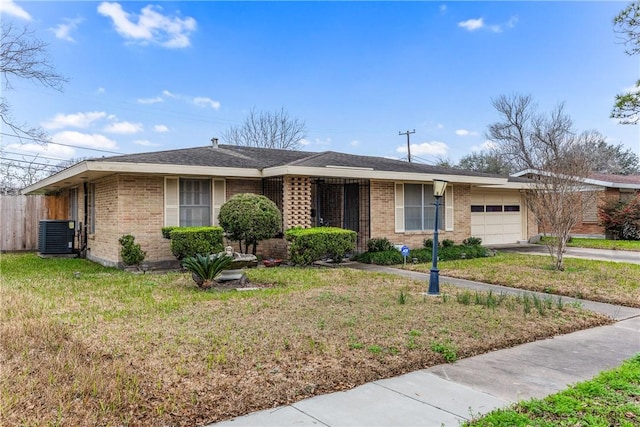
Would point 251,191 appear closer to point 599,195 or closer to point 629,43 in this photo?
point 629,43

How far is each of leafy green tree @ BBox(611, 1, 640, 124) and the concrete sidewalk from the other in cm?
560

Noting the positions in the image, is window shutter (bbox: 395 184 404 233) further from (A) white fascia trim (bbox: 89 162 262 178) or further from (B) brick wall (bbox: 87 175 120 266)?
(B) brick wall (bbox: 87 175 120 266)

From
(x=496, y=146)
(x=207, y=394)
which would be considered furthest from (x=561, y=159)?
(x=496, y=146)

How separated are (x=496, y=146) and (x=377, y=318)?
119ft

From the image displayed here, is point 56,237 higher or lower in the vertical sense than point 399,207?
lower

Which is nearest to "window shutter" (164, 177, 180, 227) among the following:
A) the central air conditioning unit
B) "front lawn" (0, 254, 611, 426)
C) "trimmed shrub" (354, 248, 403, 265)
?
"front lawn" (0, 254, 611, 426)

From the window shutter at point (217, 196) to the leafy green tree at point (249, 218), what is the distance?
3.16 feet

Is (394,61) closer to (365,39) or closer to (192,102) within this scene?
(365,39)

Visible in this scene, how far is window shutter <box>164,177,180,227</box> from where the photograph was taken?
11.9 metres

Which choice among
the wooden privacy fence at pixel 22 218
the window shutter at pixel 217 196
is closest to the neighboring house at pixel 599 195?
the window shutter at pixel 217 196

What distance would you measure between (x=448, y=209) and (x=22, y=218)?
16.1 meters

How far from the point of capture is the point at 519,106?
36.4 m

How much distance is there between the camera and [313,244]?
11641mm

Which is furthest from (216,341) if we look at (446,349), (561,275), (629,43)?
(629,43)
